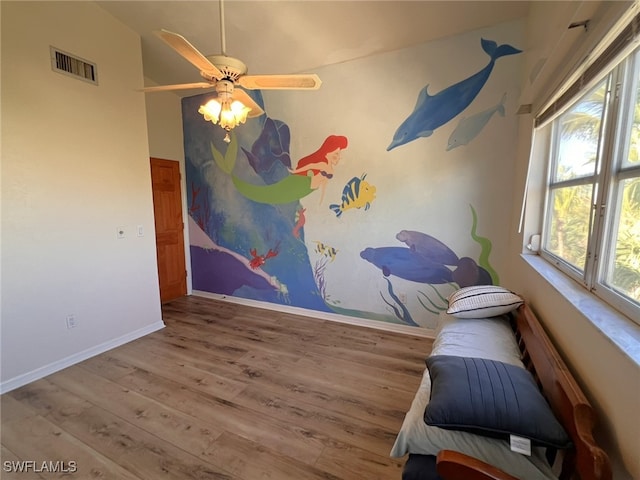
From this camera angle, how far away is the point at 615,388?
905mm

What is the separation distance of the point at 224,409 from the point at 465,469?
5.54 feet

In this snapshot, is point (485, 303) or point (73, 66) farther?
point (73, 66)

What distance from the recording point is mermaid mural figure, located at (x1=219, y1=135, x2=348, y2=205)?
3.37 metres

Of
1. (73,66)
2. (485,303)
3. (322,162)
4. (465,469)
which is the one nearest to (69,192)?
(73,66)

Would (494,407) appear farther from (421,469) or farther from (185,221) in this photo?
(185,221)

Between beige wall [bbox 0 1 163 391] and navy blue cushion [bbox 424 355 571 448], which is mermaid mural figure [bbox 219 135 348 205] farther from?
navy blue cushion [bbox 424 355 571 448]

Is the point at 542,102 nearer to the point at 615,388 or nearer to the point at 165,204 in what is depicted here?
the point at 615,388

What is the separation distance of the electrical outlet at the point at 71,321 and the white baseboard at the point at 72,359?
267mm

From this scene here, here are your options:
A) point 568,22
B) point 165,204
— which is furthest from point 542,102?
point 165,204

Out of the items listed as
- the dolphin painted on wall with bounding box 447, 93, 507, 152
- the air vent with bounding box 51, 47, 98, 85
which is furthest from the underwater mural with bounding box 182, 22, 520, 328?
the air vent with bounding box 51, 47, 98, 85

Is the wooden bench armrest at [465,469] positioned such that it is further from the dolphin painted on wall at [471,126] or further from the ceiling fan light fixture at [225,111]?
the dolphin painted on wall at [471,126]

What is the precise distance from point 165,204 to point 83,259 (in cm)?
168

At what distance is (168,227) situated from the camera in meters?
4.37

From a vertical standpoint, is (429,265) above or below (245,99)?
below
